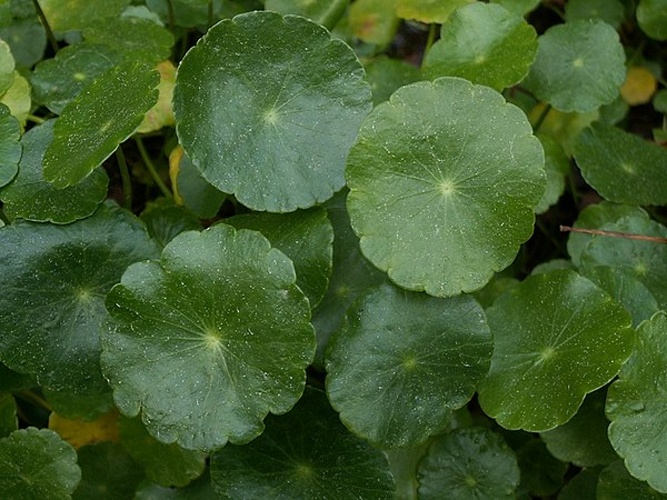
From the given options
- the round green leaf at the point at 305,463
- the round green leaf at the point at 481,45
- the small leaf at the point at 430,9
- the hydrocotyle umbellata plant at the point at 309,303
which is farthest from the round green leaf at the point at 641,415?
the small leaf at the point at 430,9

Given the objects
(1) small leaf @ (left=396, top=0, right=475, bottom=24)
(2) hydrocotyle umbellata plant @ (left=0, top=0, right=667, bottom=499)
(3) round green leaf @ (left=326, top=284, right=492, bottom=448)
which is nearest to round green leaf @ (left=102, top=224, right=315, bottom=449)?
(2) hydrocotyle umbellata plant @ (left=0, top=0, right=667, bottom=499)

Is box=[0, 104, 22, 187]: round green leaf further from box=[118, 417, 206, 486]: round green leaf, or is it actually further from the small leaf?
the small leaf

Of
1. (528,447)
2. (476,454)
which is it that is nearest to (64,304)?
(476,454)

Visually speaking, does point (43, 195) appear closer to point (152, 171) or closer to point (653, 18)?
point (152, 171)

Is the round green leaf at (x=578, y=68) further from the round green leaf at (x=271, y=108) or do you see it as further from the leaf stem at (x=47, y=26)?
the leaf stem at (x=47, y=26)

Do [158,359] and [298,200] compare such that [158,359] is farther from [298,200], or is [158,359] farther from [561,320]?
[561,320]

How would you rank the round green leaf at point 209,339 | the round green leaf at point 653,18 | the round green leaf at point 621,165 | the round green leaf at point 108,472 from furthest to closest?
the round green leaf at point 653,18
the round green leaf at point 621,165
the round green leaf at point 108,472
the round green leaf at point 209,339

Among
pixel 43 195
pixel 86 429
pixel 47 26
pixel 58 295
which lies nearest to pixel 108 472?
pixel 86 429
